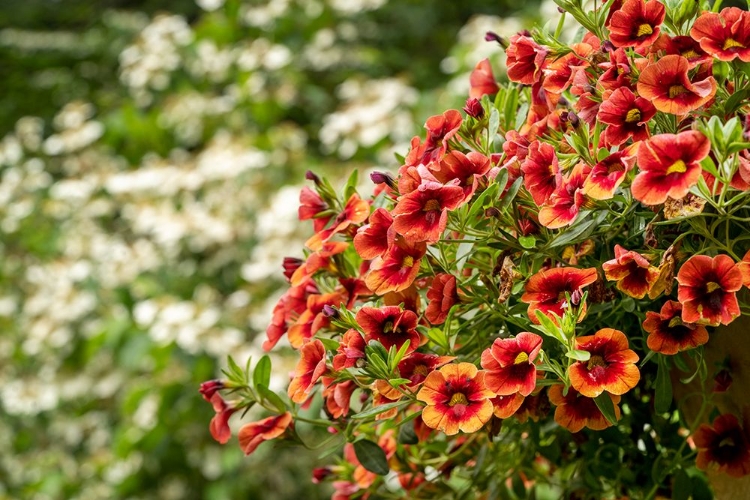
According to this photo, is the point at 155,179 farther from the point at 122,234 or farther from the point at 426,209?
the point at 426,209

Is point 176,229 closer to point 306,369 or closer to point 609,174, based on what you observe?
point 306,369

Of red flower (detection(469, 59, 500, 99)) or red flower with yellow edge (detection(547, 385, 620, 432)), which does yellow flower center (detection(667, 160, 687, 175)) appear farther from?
red flower (detection(469, 59, 500, 99))

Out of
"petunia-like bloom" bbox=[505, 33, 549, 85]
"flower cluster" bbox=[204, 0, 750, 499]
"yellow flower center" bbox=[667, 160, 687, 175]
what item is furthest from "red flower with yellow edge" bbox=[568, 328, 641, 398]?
"petunia-like bloom" bbox=[505, 33, 549, 85]

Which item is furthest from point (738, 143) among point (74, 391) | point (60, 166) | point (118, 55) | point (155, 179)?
point (118, 55)

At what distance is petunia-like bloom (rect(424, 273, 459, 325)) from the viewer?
561 millimetres

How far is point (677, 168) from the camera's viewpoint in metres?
0.45

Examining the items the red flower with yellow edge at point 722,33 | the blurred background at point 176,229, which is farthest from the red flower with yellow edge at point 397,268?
the blurred background at point 176,229

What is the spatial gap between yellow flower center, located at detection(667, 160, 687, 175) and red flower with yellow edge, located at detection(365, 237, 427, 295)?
16 cm

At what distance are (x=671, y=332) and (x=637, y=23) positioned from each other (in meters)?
0.20

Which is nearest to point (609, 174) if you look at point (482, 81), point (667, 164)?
point (667, 164)

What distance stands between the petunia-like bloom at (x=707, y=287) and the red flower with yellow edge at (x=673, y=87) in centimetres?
9

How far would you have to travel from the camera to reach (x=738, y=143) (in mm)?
447

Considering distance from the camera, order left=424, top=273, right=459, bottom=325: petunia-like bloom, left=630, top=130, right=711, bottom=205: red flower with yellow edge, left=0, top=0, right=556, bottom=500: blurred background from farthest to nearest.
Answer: left=0, top=0, right=556, bottom=500: blurred background
left=424, top=273, right=459, bottom=325: petunia-like bloom
left=630, top=130, right=711, bottom=205: red flower with yellow edge

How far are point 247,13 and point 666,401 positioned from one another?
253 cm
